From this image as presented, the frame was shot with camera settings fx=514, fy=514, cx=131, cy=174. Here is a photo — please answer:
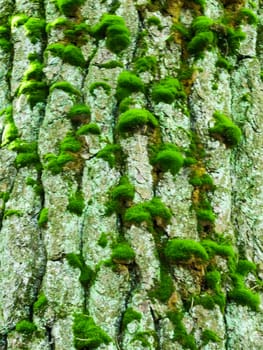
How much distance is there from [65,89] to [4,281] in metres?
1.79

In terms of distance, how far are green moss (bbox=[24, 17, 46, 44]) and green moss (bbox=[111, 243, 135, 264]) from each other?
2.55m

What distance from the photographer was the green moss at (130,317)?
12.4 ft

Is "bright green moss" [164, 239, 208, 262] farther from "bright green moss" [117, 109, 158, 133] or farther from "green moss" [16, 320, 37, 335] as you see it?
"green moss" [16, 320, 37, 335]

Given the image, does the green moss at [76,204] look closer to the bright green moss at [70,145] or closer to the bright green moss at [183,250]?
the bright green moss at [70,145]

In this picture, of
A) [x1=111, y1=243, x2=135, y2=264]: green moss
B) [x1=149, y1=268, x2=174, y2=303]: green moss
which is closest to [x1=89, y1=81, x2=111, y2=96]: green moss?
[x1=111, y1=243, x2=135, y2=264]: green moss

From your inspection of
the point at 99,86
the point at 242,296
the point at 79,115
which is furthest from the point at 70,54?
the point at 242,296

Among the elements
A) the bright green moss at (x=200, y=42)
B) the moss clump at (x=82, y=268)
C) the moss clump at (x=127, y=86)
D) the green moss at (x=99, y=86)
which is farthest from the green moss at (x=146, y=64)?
the moss clump at (x=82, y=268)

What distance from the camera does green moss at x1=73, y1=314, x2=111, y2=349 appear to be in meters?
3.67

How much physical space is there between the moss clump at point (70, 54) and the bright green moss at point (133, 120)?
807 mm

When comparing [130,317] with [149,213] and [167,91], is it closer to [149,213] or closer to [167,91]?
[149,213]

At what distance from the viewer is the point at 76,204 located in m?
4.20

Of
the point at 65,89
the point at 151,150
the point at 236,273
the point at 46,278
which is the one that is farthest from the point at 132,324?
the point at 65,89

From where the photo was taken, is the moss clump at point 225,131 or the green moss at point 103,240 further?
the moss clump at point 225,131

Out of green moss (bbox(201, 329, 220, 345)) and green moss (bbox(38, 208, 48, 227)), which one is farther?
green moss (bbox(38, 208, 48, 227))
